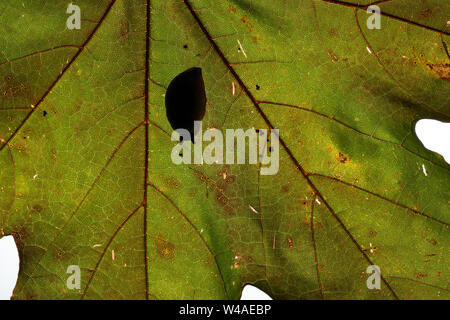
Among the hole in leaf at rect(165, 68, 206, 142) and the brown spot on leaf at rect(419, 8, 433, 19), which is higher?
the brown spot on leaf at rect(419, 8, 433, 19)

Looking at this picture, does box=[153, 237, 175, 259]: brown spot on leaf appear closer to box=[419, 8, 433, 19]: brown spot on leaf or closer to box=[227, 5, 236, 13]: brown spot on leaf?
box=[227, 5, 236, 13]: brown spot on leaf

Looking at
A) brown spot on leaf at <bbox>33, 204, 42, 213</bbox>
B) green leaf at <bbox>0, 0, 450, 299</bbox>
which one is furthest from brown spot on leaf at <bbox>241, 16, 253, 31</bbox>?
brown spot on leaf at <bbox>33, 204, 42, 213</bbox>

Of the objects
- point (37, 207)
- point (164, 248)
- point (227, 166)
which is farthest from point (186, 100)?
point (37, 207)

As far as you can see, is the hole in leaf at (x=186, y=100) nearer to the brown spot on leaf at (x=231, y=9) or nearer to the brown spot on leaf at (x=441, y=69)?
the brown spot on leaf at (x=231, y=9)

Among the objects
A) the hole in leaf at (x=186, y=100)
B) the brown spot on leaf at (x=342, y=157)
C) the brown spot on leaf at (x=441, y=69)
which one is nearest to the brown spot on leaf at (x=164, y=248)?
the hole in leaf at (x=186, y=100)

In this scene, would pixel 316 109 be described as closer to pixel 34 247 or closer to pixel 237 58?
pixel 237 58

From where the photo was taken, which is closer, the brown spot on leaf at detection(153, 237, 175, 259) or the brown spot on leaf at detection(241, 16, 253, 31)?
the brown spot on leaf at detection(241, 16, 253, 31)

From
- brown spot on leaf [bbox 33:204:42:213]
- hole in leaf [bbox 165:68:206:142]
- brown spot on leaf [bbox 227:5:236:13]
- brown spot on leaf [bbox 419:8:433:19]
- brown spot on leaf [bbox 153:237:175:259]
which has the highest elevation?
brown spot on leaf [bbox 227:5:236:13]

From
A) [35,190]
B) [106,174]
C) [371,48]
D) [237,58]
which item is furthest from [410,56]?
[35,190]

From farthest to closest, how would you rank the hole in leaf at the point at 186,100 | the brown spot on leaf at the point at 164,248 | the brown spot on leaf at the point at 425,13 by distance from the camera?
1. the brown spot on leaf at the point at 164,248
2. the hole in leaf at the point at 186,100
3. the brown spot on leaf at the point at 425,13
